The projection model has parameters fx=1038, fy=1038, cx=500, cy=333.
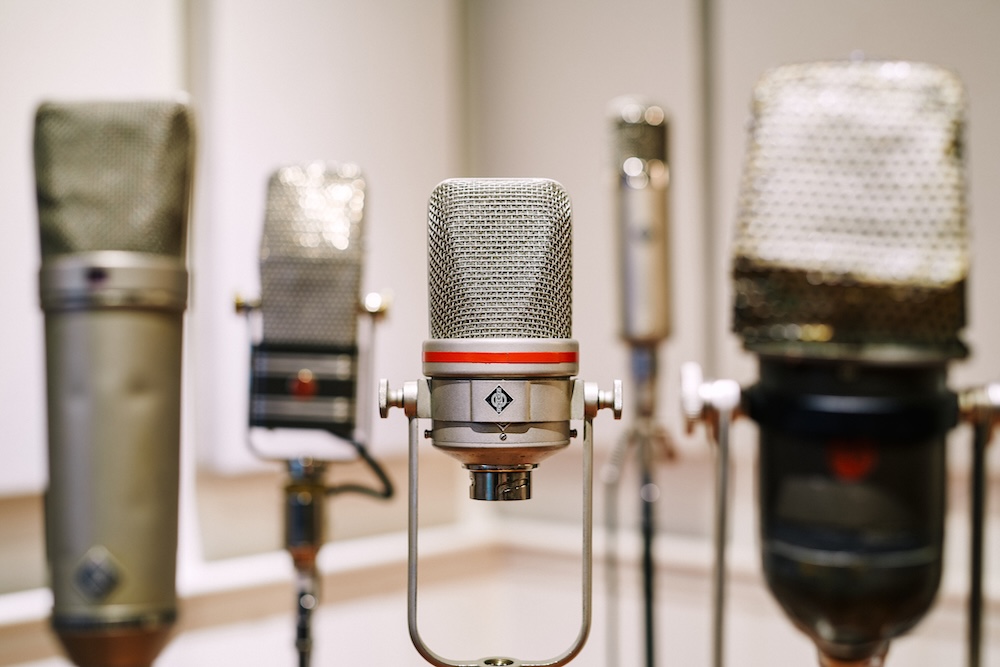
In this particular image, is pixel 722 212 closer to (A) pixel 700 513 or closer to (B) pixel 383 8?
(A) pixel 700 513

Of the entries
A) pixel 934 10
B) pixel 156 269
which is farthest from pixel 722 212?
pixel 156 269

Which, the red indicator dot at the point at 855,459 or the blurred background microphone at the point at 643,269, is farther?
the blurred background microphone at the point at 643,269

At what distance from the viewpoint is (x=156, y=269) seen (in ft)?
3.59

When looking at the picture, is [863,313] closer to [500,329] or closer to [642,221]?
[500,329]

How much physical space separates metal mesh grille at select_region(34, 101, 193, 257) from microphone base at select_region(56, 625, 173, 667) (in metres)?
0.40

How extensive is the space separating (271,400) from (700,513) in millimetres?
1433

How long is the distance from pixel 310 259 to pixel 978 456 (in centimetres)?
91

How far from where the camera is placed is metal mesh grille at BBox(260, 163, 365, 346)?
1.43 m

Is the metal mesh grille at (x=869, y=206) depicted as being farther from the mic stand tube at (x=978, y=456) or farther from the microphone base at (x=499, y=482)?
the microphone base at (x=499, y=482)

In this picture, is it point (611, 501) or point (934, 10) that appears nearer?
Answer: point (611, 501)

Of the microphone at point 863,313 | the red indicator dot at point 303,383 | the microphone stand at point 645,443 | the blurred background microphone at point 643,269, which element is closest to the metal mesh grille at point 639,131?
the blurred background microphone at point 643,269

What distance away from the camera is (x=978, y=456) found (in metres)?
0.82

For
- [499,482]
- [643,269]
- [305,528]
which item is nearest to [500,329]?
[499,482]

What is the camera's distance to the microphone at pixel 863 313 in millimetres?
730
